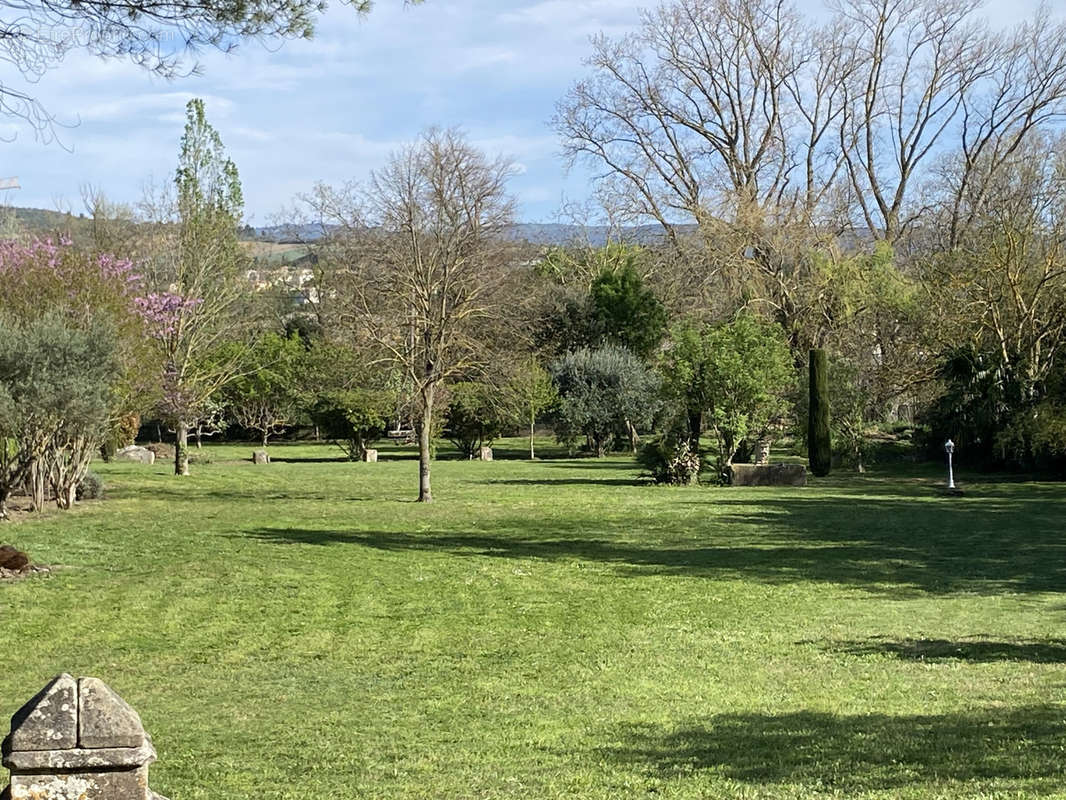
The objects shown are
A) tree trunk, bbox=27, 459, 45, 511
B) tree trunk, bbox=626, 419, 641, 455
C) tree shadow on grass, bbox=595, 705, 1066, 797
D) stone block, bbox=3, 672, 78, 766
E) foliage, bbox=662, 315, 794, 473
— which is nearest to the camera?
stone block, bbox=3, 672, 78, 766

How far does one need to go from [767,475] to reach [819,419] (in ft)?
15.3

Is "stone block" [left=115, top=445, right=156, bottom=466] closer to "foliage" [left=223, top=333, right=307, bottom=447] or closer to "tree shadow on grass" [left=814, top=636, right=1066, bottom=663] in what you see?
"foliage" [left=223, top=333, right=307, bottom=447]

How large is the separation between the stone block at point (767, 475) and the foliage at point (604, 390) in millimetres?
12046

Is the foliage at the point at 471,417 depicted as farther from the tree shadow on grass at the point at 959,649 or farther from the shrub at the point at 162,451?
the tree shadow on grass at the point at 959,649

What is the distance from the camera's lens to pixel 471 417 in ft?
150

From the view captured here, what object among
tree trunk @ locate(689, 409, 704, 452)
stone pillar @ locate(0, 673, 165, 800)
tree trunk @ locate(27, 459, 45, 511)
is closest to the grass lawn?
tree trunk @ locate(27, 459, 45, 511)

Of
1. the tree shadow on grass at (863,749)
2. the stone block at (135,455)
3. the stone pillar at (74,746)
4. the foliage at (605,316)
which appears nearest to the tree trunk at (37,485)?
the tree shadow on grass at (863,749)

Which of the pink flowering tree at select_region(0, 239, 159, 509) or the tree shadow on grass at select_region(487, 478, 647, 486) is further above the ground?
the pink flowering tree at select_region(0, 239, 159, 509)

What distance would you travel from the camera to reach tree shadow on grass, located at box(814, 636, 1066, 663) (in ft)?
32.1

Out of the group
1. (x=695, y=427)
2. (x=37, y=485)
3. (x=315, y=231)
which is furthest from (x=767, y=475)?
(x=315, y=231)

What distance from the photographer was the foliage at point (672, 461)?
32.4 m

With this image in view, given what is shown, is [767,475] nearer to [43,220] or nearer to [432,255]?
[432,255]

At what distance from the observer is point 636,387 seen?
44688mm

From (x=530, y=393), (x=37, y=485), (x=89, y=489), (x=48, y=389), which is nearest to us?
(x=48, y=389)
